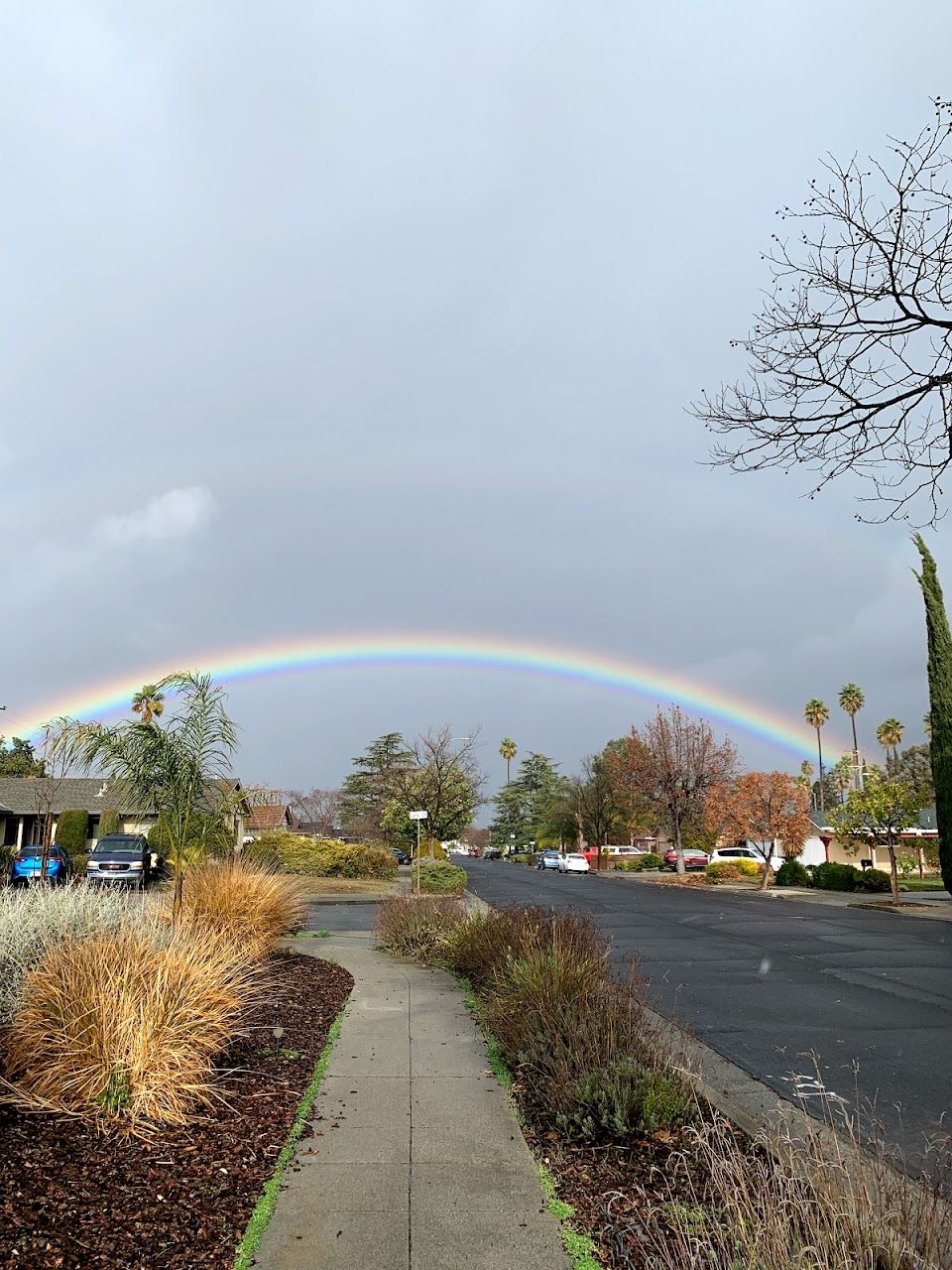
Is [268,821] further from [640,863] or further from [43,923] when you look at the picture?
[43,923]

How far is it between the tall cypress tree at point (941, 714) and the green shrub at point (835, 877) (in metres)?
5.02

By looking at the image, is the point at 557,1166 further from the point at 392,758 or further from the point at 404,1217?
the point at 392,758

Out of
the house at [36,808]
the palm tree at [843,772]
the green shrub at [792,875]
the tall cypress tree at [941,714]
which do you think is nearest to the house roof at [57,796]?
the house at [36,808]

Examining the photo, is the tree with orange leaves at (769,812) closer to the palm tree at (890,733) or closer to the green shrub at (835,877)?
the green shrub at (835,877)

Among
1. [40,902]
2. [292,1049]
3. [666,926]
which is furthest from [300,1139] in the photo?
[666,926]

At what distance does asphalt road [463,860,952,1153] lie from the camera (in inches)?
272

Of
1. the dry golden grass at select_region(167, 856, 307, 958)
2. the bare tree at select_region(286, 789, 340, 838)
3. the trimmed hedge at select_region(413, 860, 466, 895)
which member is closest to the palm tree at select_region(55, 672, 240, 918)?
the dry golden grass at select_region(167, 856, 307, 958)

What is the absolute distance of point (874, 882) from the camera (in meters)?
31.1

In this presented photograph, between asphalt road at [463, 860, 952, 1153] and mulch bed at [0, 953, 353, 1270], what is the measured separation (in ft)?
8.93

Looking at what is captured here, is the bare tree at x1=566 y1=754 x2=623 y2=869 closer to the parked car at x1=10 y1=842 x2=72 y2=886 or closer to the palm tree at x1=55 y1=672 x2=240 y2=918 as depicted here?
the parked car at x1=10 y1=842 x2=72 y2=886

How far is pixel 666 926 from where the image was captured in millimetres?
19266

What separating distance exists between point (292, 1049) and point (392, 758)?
261ft

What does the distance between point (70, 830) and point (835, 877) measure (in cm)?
3060

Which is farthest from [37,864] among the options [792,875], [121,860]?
[792,875]
